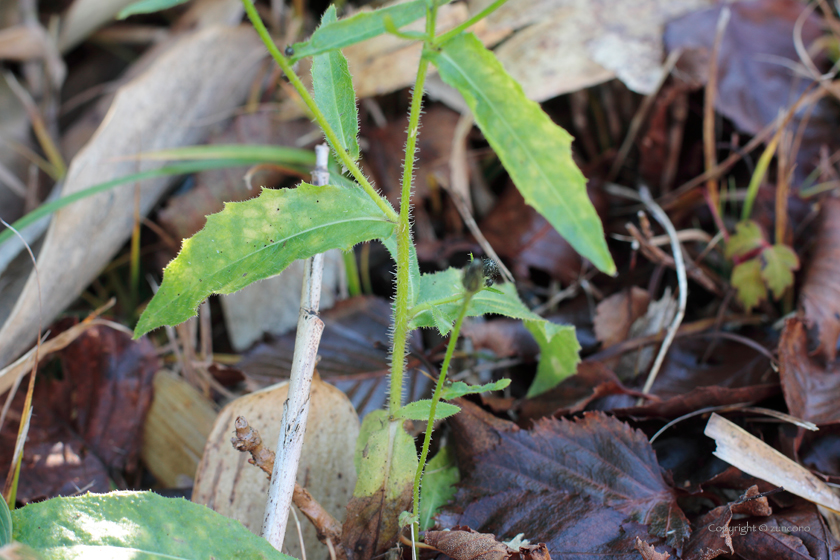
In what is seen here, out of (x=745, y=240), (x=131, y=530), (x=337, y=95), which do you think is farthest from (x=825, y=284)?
(x=131, y=530)

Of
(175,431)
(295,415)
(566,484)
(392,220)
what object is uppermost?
(392,220)

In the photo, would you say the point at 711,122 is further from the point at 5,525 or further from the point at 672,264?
the point at 5,525

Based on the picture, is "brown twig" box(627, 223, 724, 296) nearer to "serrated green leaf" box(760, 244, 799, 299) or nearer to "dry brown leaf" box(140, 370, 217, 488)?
"serrated green leaf" box(760, 244, 799, 299)

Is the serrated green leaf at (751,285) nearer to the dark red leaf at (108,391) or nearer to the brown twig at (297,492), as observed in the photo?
the brown twig at (297,492)

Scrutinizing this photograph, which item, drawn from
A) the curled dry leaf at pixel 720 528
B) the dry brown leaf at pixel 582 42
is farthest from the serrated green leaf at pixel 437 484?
the dry brown leaf at pixel 582 42

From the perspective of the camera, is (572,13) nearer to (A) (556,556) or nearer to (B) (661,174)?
(B) (661,174)

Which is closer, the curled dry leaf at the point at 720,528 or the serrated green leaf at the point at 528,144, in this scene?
the serrated green leaf at the point at 528,144

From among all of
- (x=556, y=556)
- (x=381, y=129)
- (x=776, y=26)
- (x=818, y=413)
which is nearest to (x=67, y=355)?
(x=381, y=129)
